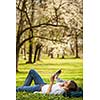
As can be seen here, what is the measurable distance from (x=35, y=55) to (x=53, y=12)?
0.30 metres

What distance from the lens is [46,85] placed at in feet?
5.73

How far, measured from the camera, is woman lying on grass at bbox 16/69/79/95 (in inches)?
68.7

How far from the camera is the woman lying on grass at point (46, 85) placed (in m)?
1.74

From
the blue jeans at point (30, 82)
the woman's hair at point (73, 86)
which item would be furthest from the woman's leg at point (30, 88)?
the woman's hair at point (73, 86)

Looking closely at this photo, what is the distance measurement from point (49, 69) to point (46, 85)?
10 centimetres

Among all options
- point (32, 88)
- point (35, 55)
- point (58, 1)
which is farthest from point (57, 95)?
point (58, 1)

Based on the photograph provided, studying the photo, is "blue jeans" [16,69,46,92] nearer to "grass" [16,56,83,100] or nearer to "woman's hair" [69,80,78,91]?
"grass" [16,56,83,100]

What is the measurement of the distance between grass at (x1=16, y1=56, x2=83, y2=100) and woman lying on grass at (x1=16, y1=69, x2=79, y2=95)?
2 cm

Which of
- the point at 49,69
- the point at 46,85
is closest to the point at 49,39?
the point at 49,69

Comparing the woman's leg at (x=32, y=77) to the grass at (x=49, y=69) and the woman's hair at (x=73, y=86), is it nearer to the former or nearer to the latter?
A: the grass at (x=49, y=69)

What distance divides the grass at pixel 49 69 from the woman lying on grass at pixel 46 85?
23 millimetres
